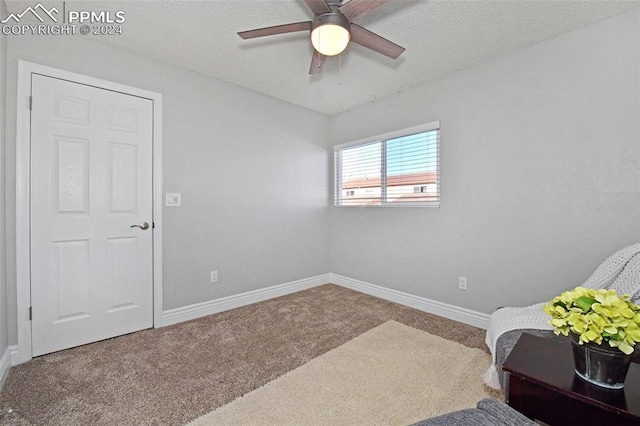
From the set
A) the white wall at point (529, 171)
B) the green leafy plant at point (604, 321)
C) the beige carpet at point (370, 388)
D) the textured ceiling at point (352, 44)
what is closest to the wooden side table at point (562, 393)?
the green leafy plant at point (604, 321)

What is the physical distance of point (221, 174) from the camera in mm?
3086

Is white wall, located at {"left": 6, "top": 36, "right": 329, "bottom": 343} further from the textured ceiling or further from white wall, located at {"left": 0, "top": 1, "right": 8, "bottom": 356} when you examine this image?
the textured ceiling

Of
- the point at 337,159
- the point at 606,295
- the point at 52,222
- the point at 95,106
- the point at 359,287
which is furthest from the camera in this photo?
the point at 337,159

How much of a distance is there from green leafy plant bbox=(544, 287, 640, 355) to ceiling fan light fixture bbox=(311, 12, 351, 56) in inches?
67.6

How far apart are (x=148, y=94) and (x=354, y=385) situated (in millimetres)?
2881

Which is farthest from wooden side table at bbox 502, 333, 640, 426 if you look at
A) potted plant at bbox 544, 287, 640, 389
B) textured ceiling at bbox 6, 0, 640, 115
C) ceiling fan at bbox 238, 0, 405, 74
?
textured ceiling at bbox 6, 0, 640, 115

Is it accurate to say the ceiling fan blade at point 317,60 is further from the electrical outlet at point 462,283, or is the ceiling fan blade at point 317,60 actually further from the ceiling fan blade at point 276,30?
the electrical outlet at point 462,283

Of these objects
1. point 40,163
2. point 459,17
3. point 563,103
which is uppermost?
point 459,17

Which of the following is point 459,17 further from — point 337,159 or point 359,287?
point 359,287

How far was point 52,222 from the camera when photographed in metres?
2.19

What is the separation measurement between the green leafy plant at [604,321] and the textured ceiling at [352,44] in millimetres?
1926

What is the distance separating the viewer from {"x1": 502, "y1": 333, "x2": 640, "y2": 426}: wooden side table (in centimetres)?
92

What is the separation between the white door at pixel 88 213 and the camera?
7.05 ft

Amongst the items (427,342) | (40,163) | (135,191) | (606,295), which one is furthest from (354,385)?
(40,163)
